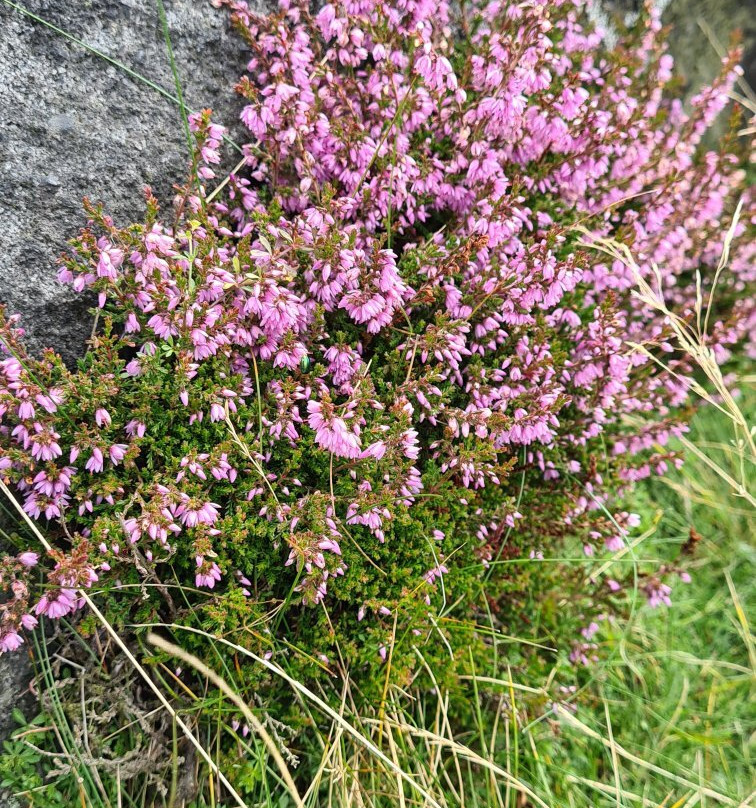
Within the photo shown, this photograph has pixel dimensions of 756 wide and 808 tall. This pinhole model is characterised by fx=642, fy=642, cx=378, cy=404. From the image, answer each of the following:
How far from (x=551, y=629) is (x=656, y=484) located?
1.53 meters

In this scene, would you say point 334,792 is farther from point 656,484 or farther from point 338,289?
point 656,484

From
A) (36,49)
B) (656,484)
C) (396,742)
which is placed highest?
(36,49)

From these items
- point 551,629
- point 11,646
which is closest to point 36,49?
point 11,646

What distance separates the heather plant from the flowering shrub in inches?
0.5

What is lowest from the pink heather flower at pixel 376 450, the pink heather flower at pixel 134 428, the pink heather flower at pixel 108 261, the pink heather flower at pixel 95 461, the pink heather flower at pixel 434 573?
the pink heather flower at pixel 434 573

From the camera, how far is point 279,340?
2.38m

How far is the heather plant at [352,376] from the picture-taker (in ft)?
7.27

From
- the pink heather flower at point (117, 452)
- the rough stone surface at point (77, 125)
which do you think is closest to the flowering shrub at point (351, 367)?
the pink heather flower at point (117, 452)

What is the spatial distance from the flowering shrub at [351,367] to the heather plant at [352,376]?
0.01m

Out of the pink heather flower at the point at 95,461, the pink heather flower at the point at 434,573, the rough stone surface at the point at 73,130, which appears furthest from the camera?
the pink heather flower at the point at 434,573

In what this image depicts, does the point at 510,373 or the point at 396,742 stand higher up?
the point at 510,373

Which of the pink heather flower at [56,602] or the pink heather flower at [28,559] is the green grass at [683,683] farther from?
the pink heather flower at [28,559]

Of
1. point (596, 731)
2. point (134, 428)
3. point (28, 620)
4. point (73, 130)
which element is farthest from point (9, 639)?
point (596, 731)

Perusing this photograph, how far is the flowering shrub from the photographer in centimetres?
221
